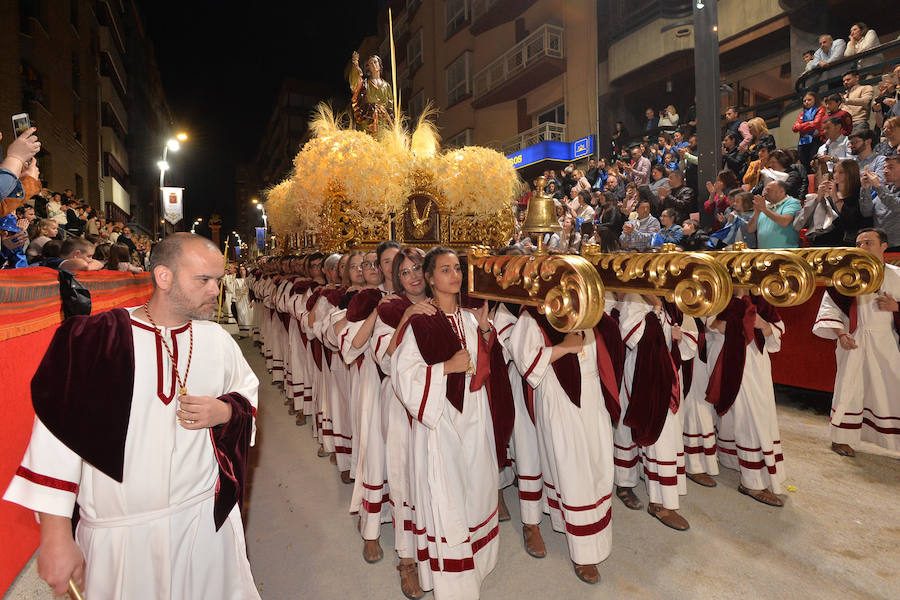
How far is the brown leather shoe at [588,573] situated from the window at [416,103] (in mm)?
19706

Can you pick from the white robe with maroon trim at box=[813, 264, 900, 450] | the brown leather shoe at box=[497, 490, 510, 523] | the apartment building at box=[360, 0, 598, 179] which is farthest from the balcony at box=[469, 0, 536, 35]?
the brown leather shoe at box=[497, 490, 510, 523]

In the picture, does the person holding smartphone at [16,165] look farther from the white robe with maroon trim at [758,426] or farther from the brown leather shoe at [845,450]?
the brown leather shoe at [845,450]

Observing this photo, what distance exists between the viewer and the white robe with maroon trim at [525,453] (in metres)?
3.13

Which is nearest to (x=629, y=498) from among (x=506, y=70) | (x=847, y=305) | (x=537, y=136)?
(x=847, y=305)

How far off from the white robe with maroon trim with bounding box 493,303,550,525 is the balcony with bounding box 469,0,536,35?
600 inches

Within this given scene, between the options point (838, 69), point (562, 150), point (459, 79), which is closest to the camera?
point (838, 69)

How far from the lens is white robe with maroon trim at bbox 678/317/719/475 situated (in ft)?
13.1

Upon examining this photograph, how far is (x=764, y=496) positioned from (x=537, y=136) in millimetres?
13079

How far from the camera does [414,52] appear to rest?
20328 millimetres

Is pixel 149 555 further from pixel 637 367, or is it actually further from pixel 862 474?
pixel 862 474

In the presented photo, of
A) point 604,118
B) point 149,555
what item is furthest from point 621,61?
point 149,555

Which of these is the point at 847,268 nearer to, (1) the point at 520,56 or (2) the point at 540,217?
(2) the point at 540,217

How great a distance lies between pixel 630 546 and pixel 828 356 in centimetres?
386

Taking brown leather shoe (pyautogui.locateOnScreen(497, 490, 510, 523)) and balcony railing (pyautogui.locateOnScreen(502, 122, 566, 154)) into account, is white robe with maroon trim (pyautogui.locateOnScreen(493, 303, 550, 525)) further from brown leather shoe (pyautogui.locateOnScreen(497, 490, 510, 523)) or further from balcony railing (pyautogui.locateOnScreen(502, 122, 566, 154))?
balcony railing (pyautogui.locateOnScreen(502, 122, 566, 154))
